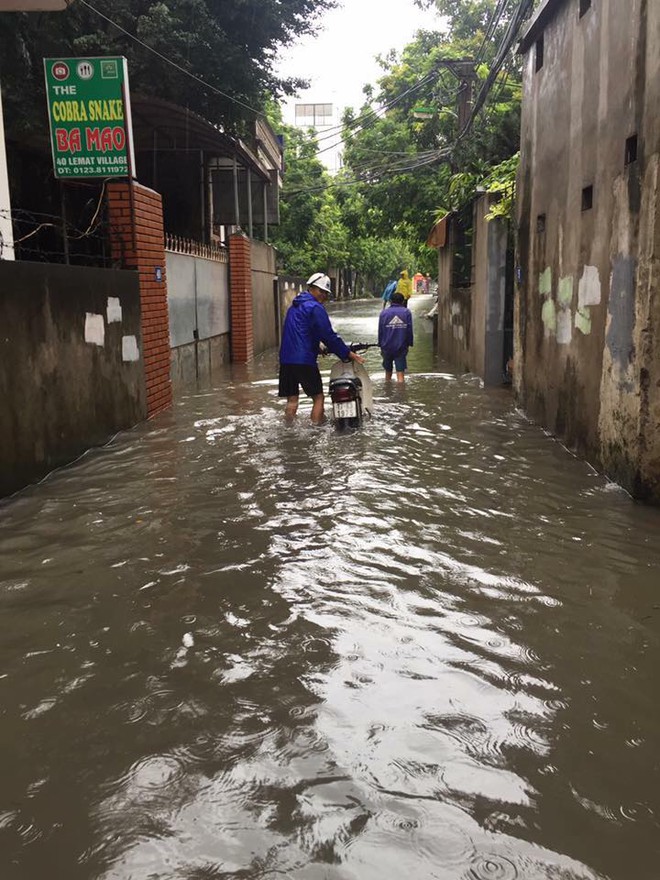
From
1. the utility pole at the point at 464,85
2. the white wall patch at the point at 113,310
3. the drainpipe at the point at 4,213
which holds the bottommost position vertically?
the white wall patch at the point at 113,310

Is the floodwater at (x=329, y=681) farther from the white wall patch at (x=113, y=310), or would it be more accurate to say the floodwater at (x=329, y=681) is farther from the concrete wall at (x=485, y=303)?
the concrete wall at (x=485, y=303)

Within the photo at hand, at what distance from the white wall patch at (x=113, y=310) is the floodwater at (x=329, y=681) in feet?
7.44

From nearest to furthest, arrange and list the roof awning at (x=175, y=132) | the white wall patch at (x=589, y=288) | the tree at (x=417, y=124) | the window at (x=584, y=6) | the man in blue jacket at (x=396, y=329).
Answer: the white wall patch at (x=589, y=288), the window at (x=584, y=6), the roof awning at (x=175, y=132), the man in blue jacket at (x=396, y=329), the tree at (x=417, y=124)

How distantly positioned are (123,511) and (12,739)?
9.14 ft

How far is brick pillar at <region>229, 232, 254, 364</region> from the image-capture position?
53.7 ft

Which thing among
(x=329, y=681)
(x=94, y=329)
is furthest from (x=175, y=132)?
(x=329, y=681)

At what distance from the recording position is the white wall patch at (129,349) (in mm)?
8211

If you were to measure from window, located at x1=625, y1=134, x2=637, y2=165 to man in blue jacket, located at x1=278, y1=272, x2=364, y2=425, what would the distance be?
3244 millimetres

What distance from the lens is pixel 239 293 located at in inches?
646

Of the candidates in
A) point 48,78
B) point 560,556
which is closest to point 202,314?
point 48,78

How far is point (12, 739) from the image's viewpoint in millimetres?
2770

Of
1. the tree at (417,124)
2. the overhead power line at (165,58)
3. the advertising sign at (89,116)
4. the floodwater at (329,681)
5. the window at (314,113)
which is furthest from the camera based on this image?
the window at (314,113)

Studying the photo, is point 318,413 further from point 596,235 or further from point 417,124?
point 417,124

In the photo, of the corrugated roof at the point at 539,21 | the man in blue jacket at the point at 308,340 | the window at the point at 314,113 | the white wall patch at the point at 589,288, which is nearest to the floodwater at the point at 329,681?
the white wall patch at the point at 589,288
